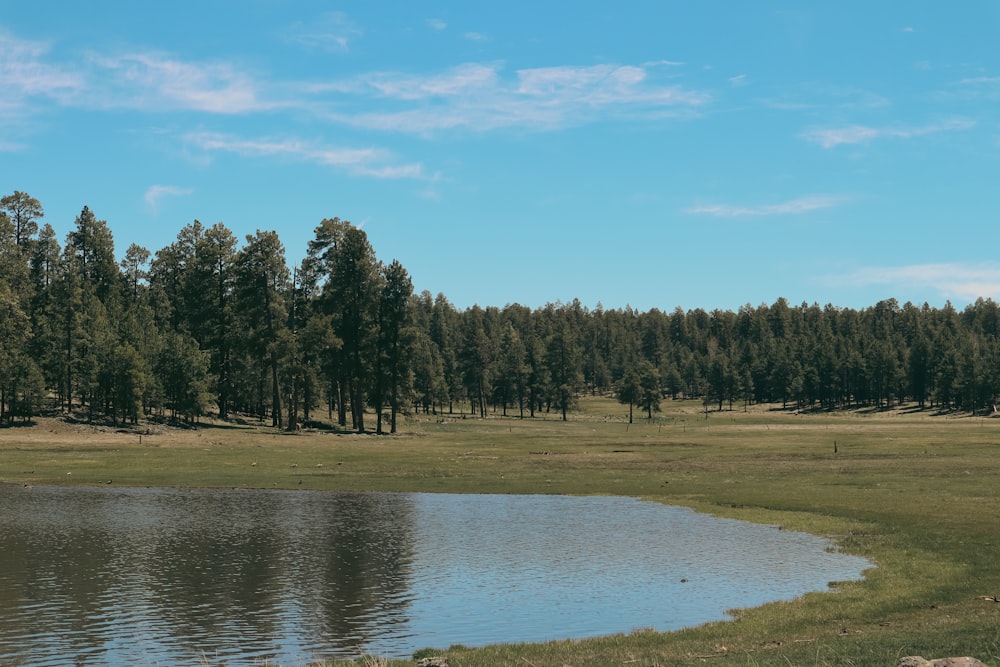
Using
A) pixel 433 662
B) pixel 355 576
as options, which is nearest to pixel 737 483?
pixel 355 576

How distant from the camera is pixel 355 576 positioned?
31422 mm

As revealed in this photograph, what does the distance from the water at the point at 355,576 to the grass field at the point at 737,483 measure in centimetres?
271

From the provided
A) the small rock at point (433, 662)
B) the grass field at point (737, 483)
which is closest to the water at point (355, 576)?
the grass field at point (737, 483)

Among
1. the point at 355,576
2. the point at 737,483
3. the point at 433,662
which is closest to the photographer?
the point at 433,662

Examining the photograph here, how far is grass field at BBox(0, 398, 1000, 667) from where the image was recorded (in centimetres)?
2033

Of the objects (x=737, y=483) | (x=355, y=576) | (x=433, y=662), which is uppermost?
(x=433, y=662)

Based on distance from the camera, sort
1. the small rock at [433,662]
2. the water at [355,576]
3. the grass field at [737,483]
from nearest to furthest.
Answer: the small rock at [433,662] < the grass field at [737,483] < the water at [355,576]

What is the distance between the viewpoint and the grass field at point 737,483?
2033 centimetres

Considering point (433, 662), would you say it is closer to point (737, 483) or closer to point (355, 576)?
point (355, 576)

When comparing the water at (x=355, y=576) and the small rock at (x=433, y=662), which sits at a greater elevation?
the small rock at (x=433, y=662)

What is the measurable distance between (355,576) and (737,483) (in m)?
34.2

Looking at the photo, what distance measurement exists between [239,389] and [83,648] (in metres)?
108

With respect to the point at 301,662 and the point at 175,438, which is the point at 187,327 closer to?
the point at 175,438

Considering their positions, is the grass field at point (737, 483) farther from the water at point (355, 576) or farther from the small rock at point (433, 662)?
the water at point (355, 576)
